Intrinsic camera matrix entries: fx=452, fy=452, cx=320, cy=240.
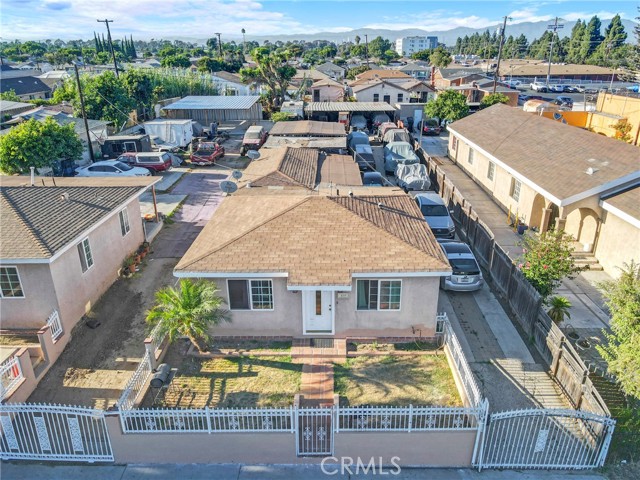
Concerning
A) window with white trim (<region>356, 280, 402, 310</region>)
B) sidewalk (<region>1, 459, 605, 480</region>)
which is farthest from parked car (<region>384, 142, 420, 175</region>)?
sidewalk (<region>1, 459, 605, 480</region>)

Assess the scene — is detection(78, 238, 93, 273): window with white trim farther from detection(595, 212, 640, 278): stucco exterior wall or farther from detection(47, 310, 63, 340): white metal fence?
detection(595, 212, 640, 278): stucco exterior wall

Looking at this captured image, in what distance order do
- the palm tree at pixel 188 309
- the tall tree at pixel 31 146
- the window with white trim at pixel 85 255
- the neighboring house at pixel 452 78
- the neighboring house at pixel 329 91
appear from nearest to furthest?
the palm tree at pixel 188 309, the window with white trim at pixel 85 255, the tall tree at pixel 31 146, the neighboring house at pixel 329 91, the neighboring house at pixel 452 78

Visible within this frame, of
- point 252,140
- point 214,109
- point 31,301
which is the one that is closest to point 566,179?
point 31,301

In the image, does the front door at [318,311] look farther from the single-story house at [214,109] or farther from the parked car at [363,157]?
the single-story house at [214,109]

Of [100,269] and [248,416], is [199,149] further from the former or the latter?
[248,416]

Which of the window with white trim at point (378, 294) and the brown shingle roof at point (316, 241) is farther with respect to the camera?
the window with white trim at point (378, 294)

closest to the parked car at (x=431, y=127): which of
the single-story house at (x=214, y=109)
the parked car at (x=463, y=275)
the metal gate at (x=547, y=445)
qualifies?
the single-story house at (x=214, y=109)
